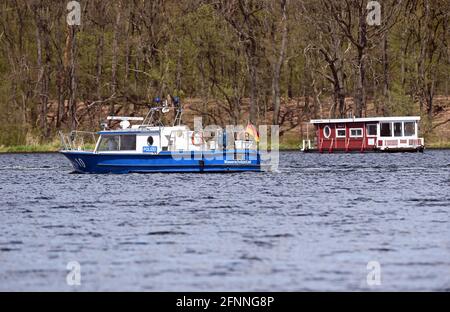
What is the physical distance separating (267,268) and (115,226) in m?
11.1

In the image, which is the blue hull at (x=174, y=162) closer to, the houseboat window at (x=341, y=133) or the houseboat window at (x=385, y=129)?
the houseboat window at (x=385, y=129)

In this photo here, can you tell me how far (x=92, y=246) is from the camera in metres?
33.5

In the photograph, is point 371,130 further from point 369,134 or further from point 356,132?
point 356,132

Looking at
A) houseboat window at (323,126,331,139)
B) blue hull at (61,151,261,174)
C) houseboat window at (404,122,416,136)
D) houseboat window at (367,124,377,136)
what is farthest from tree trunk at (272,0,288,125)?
blue hull at (61,151,261,174)

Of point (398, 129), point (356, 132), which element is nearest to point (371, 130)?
point (356, 132)

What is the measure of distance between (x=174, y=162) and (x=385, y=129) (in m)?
38.5

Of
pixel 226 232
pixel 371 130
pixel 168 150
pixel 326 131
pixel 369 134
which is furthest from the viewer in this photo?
pixel 326 131

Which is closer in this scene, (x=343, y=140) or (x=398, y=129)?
(x=398, y=129)

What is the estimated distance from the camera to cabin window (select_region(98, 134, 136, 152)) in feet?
216

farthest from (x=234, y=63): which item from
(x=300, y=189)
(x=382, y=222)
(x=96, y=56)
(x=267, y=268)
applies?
(x=267, y=268)

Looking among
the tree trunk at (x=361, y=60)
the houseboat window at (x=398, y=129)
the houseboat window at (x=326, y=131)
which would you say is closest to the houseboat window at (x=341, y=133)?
the houseboat window at (x=326, y=131)

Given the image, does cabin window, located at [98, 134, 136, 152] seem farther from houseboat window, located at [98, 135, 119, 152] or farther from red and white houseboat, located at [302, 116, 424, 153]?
red and white houseboat, located at [302, 116, 424, 153]

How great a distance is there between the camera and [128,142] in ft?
216
